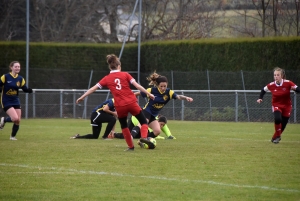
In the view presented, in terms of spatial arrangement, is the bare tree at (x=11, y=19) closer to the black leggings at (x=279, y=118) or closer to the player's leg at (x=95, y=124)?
the player's leg at (x=95, y=124)

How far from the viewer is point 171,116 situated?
87.4 ft

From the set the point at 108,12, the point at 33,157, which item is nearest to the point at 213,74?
the point at 108,12

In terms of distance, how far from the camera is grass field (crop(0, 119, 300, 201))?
706 cm

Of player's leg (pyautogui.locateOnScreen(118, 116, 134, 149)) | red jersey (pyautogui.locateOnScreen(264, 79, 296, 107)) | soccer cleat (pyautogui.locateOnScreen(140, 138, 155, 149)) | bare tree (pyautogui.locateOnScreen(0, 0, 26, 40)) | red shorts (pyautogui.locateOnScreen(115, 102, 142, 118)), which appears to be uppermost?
bare tree (pyautogui.locateOnScreen(0, 0, 26, 40))

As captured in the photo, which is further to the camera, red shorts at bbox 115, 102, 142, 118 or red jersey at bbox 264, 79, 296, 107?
red jersey at bbox 264, 79, 296, 107

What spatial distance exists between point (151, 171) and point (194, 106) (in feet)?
56.9

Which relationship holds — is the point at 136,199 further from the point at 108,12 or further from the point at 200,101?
the point at 108,12

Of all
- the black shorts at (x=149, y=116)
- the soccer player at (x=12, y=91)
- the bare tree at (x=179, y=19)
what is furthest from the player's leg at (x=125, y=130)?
the bare tree at (x=179, y=19)

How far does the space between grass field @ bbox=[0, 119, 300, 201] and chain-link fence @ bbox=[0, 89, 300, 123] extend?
1132 cm

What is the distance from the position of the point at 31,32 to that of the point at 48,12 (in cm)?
156

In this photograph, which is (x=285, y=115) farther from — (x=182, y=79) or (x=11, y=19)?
(x=11, y=19)

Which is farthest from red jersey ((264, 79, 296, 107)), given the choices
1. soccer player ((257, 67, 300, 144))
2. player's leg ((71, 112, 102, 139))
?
player's leg ((71, 112, 102, 139))

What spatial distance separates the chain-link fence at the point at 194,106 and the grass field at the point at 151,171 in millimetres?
11318

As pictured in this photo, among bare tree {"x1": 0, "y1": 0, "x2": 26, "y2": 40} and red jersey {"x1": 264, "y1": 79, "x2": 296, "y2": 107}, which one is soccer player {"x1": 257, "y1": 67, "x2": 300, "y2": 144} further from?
bare tree {"x1": 0, "y1": 0, "x2": 26, "y2": 40}
